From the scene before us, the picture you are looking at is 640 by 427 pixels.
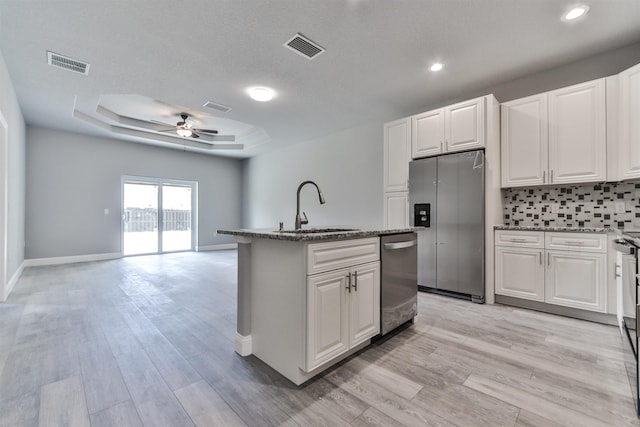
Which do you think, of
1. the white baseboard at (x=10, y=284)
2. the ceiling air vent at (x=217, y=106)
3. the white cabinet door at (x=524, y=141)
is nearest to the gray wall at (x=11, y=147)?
the white baseboard at (x=10, y=284)

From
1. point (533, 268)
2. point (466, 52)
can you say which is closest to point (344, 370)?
point (533, 268)

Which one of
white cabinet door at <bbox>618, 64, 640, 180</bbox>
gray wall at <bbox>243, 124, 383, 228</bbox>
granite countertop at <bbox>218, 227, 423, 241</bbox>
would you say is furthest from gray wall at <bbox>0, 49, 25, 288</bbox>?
white cabinet door at <bbox>618, 64, 640, 180</bbox>

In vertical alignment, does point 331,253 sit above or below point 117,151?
below

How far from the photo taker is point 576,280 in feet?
8.92

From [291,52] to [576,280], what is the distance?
367 cm

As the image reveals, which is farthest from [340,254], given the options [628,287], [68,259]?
[68,259]

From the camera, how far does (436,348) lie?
83.4 inches

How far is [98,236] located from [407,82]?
6.97 m

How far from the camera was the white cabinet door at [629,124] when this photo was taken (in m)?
2.51

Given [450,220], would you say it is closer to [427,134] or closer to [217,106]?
[427,134]

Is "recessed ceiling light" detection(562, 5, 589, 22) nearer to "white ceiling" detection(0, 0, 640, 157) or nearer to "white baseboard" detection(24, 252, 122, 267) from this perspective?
"white ceiling" detection(0, 0, 640, 157)

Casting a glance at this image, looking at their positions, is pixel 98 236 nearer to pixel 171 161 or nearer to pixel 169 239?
pixel 169 239

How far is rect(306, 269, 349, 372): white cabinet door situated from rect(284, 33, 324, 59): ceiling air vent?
223cm

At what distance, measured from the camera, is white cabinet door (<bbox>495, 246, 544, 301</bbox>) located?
292cm
